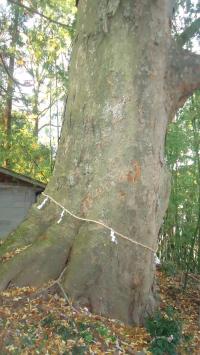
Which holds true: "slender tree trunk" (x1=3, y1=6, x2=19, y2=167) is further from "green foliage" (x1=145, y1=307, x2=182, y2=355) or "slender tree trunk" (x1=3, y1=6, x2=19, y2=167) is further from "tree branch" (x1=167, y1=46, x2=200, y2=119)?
"green foliage" (x1=145, y1=307, x2=182, y2=355)

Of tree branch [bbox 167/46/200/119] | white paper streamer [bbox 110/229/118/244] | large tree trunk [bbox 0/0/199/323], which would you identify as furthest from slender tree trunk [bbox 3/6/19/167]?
white paper streamer [bbox 110/229/118/244]

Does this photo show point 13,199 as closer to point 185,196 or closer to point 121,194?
point 185,196

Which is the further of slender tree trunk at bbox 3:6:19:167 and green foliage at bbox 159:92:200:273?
slender tree trunk at bbox 3:6:19:167

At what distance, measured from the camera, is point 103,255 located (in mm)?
4383

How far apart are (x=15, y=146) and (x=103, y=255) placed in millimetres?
13000

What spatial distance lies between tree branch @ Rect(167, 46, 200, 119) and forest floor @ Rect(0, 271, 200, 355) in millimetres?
2510

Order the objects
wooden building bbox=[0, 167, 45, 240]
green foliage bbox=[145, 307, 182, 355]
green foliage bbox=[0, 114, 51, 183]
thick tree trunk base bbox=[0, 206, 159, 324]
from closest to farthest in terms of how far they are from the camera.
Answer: green foliage bbox=[145, 307, 182, 355] < thick tree trunk base bbox=[0, 206, 159, 324] < wooden building bbox=[0, 167, 45, 240] < green foliage bbox=[0, 114, 51, 183]

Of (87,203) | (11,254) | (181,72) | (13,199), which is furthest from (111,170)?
(13,199)

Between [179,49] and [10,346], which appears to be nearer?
[10,346]

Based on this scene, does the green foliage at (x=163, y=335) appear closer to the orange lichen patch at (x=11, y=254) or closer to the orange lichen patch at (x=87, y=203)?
the orange lichen patch at (x=87, y=203)

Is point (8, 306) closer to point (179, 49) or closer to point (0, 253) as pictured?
point (0, 253)

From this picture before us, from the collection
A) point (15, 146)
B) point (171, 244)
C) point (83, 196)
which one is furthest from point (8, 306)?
point (15, 146)

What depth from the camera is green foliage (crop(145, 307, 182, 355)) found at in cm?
394

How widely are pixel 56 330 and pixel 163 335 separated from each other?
1.05 m
